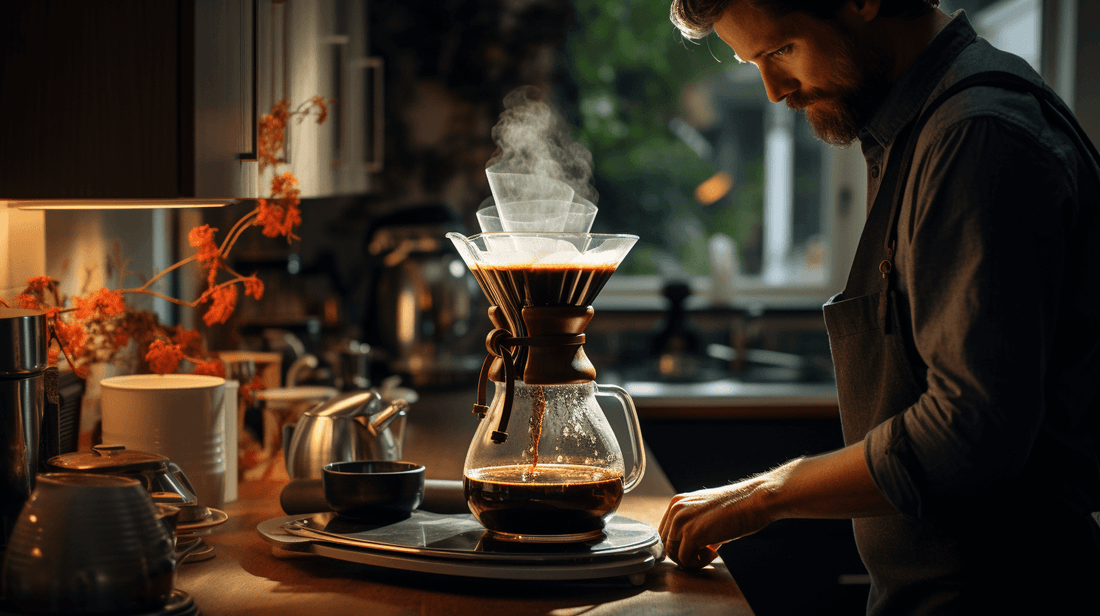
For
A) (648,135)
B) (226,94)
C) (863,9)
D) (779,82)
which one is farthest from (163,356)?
(648,135)

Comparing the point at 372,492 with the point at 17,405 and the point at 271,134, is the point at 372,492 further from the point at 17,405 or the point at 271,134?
Result: the point at 271,134

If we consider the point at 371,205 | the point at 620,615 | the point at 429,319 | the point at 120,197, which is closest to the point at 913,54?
the point at 620,615

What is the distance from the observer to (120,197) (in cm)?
102

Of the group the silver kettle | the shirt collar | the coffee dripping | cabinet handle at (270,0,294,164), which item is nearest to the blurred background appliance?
cabinet handle at (270,0,294,164)

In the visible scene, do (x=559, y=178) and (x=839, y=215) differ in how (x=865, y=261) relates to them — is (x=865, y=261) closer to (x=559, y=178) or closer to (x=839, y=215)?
(x=559, y=178)

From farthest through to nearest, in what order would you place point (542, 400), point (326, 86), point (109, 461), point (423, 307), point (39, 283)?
point (423, 307)
point (326, 86)
point (39, 283)
point (542, 400)
point (109, 461)

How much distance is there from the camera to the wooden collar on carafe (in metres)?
1.04

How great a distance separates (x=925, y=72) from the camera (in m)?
1.10

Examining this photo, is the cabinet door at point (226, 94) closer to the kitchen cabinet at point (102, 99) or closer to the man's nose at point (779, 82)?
the kitchen cabinet at point (102, 99)

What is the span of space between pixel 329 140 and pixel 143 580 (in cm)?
147

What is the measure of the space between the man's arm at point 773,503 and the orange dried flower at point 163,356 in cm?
69

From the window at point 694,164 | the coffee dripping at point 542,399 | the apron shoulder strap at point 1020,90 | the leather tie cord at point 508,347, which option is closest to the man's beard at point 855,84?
the apron shoulder strap at point 1020,90

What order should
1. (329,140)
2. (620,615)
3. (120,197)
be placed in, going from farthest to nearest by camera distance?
1. (329,140)
2. (120,197)
3. (620,615)

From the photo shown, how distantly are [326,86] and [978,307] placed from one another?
159 cm
